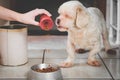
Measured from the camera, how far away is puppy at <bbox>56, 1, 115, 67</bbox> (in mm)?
1588

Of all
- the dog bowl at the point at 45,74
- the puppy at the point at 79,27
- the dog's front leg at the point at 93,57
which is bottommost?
the dog bowl at the point at 45,74

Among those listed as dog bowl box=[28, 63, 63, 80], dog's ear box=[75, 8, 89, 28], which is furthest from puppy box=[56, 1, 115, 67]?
dog bowl box=[28, 63, 63, 80]

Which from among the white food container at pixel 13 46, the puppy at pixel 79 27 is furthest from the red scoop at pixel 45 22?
the white food container at pixel 13 46

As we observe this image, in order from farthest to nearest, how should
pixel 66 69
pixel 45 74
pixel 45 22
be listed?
1. pixel 66 69
2. pixel 45 22
3. pixel 45 74

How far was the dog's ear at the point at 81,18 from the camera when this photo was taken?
5.22ft

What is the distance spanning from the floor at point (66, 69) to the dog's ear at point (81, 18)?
10.7 inches

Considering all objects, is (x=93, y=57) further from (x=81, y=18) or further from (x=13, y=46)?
(x=13, y=46)

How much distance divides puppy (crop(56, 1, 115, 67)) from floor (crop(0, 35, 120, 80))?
0.23 ft

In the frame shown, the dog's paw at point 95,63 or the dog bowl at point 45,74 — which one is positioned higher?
the dog's paw at point 95,63

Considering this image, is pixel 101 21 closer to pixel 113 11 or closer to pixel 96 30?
pixel 96 30

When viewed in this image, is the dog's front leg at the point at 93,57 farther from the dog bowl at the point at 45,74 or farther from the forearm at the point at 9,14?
the forearm at the point at 9,14

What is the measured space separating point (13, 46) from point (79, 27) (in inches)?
16.9

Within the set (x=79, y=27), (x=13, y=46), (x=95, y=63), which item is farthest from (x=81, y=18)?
(x=13, y=46)

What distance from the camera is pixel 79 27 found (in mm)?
1631
